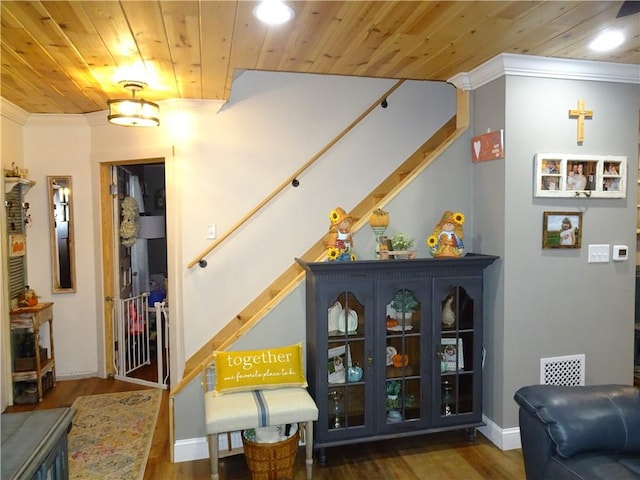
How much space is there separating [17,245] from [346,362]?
3.11 metres

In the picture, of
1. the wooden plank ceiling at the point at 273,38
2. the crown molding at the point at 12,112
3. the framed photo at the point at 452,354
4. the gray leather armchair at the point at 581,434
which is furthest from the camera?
the crown molding at the point at 12,112

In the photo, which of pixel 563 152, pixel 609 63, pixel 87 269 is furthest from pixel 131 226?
pixel 609 63

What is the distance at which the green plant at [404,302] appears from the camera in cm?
291

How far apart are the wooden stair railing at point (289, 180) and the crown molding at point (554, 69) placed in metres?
0.98

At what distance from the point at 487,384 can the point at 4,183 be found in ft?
13.1

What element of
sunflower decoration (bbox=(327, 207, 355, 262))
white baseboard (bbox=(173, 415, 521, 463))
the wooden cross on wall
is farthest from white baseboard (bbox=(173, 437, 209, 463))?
the wooden cross on wall

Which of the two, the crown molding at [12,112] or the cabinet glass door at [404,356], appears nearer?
the cabinet glass door at [404,356]

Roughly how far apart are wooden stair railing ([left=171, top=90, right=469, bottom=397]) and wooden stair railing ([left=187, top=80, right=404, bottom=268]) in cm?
53

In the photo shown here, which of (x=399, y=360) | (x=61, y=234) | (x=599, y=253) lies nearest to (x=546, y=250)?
(x=599, y=253)

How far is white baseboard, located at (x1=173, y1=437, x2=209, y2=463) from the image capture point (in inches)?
113

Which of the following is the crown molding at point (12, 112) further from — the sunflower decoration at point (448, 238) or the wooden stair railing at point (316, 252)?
the sunflower decoration at point (448, 238)

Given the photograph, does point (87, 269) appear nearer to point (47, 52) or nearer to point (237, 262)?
point (237, 262)

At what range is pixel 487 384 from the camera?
3100mm

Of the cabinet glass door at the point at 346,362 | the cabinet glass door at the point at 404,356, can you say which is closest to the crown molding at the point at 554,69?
the cabinet glass door at the point at 404,356
